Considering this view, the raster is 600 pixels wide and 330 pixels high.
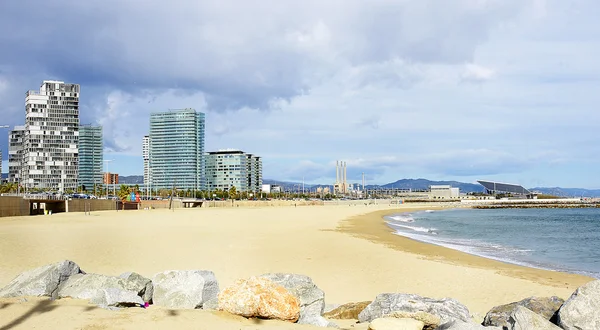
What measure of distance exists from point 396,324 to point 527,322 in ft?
6.33

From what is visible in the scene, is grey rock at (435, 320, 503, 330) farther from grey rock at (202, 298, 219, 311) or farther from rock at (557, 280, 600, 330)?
grey rock at (202, 298, 219, 311)

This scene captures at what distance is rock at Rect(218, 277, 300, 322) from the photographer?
25.1 ft

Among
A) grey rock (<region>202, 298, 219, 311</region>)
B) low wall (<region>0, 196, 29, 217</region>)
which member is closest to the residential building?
low wall (<region>0, 196, 29, 217</region>)

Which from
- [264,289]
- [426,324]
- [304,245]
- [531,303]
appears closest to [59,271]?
[264,289]

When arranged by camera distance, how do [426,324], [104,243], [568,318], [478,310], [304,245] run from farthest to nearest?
1. [304,245]
2. [104,243]
3. [478,310]
4. [426,324]
5. [568,318]

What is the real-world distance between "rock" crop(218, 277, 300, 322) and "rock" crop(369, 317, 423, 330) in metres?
1.39

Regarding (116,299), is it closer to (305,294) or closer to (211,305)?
(211,305)

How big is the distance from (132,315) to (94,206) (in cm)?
7445

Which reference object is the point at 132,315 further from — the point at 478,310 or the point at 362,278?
the point at 362,278

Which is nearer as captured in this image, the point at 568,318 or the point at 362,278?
the point at 568,318

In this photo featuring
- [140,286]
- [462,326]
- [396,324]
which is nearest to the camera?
[462,326]

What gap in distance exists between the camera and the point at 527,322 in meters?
6.87

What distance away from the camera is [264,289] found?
781 centimetres

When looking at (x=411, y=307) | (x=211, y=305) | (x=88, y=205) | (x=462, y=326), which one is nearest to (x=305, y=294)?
(x=211, y=305)
